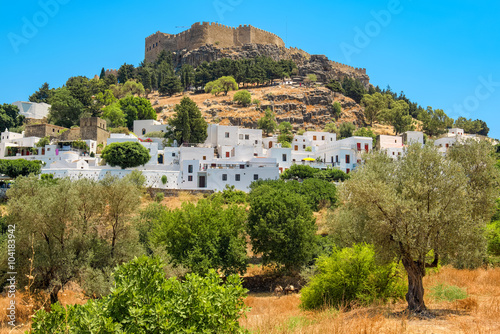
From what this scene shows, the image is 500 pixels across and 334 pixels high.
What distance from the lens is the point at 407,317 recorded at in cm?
1048

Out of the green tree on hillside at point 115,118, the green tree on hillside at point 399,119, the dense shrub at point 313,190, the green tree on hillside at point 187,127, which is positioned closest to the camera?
the dense shrub at point 313,190

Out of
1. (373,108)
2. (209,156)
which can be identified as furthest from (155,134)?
(373,108)

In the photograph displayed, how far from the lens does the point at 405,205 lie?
414 inches

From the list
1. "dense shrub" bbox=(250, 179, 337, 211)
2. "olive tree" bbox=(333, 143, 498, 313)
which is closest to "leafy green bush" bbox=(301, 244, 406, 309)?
"olive tree" bbox=(333, 143, 498, 313)

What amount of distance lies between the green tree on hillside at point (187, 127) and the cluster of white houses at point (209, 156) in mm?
1614

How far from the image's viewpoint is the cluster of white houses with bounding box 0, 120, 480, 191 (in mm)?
38812

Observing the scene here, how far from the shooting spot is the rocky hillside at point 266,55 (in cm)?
9381

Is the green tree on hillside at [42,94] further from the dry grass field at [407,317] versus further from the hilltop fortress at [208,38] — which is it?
the dry grass field at [407,317]

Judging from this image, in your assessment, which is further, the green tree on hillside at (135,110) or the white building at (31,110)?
the white building at (31,110)

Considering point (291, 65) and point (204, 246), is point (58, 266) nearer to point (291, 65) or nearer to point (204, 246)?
point (204, 246)

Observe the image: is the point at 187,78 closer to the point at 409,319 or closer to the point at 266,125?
the point at 266,125

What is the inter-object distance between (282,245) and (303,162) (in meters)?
23.2

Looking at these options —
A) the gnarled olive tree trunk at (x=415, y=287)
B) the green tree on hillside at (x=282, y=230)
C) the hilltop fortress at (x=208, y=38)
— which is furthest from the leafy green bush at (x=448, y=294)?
the hilltop fortress at (x=208, y=38)

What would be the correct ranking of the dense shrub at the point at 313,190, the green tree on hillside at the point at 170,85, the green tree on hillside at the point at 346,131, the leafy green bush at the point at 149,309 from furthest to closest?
the green tree on hillside at the point at 170,85, the green tree on hillside at the point at 346,131, the dense shrub at the point at 313,190, the leafy green bush at the point at 149,309
